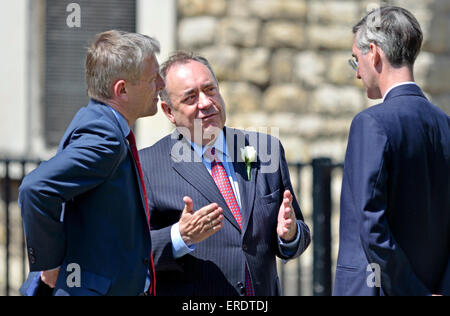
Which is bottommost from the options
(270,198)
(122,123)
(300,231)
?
(300,231)

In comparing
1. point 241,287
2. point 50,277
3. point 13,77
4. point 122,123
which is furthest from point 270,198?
point 13,77

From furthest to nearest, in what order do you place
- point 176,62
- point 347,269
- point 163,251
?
point 176,62, point 163,251, point 347,269

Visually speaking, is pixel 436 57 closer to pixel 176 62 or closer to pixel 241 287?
pixel 176 62

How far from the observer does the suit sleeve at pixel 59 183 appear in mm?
2650

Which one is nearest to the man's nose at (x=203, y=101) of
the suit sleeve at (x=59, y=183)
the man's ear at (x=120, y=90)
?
the man's ear at (x=120, y=90)

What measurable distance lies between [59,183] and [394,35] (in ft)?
4.41

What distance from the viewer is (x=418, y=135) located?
284 centimetres

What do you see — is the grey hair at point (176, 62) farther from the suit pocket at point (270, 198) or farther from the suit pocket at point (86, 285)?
the suit pocket at point (86, 285)

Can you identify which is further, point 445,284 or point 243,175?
point 243,175

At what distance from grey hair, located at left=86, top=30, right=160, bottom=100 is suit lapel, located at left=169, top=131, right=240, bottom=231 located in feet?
1.89

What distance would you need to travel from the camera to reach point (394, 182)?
2795mm

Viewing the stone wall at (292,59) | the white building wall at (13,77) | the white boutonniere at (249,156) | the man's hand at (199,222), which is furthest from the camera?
the white building wall at (13,77)
